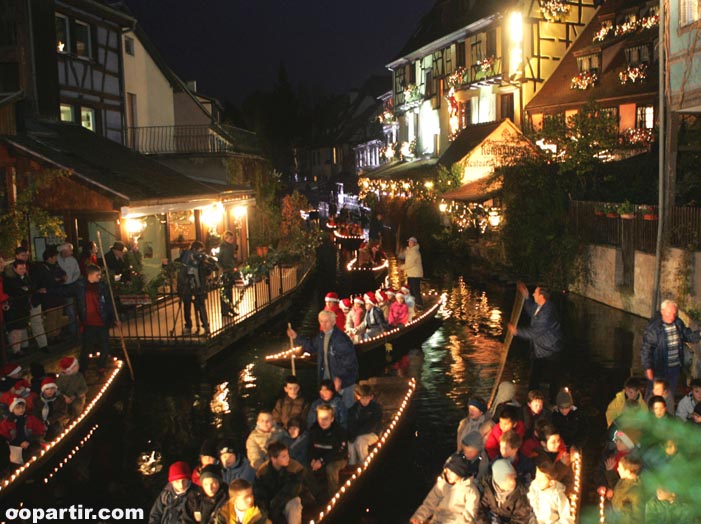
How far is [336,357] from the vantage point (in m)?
11.0

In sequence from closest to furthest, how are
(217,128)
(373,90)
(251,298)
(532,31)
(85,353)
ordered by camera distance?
(85,353)
(251,298)
(217,128)
(532,31)
(373,90)

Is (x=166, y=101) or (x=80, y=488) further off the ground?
(x=166, y=101)

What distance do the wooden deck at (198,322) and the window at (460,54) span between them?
79.9ft

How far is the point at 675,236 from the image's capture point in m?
18.5

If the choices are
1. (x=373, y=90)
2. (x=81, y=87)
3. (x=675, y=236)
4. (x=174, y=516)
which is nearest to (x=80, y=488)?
(x=174, y=516)

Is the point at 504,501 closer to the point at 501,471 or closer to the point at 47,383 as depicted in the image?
the point at 501,471

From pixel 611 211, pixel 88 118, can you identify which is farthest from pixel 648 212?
pixel 88 118

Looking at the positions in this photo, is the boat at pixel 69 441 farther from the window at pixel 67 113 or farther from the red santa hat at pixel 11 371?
the window at pixel 67 113

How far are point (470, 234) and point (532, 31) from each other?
1037 cm

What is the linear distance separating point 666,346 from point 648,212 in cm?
1005

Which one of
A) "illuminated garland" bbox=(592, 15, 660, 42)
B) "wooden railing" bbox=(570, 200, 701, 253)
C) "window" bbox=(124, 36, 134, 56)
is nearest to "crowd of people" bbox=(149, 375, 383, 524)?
"wooden railing" bbox=(570, 200, 701, 253)

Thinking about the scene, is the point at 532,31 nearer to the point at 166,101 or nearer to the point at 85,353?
the point at 166,101

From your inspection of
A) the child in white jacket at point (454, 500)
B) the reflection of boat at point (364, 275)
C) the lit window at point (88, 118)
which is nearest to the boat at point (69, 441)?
the child in white jacket at point (454, 500)

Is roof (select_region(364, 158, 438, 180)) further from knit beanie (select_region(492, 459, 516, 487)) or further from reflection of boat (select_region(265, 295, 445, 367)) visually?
knit beanie (select_region(492, 459, 516, 487))
